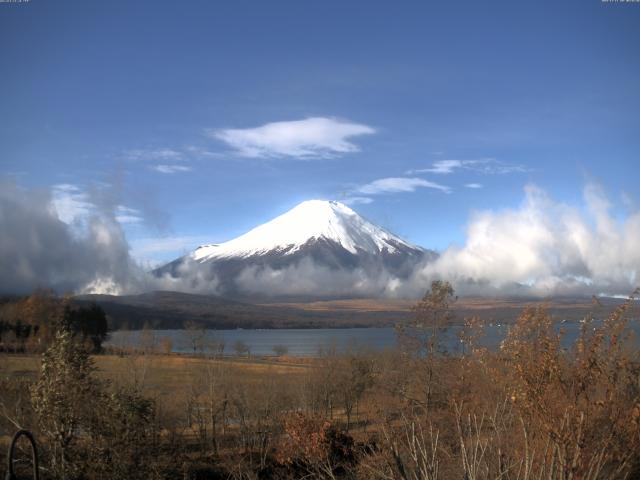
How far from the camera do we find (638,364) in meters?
12.2

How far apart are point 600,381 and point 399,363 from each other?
738 inches

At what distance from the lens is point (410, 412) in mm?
24719

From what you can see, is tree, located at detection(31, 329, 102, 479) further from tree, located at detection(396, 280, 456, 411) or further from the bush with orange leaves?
tree, located at detection(396, 280, 456, 411)

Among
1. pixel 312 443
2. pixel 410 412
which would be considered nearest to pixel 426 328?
pixel 410 412

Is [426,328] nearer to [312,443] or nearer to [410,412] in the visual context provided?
[410,412]

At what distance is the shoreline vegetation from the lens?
29.2 ft

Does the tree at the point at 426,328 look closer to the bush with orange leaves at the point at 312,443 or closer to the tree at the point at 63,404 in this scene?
the bush with orange leaves at the point at 312,443

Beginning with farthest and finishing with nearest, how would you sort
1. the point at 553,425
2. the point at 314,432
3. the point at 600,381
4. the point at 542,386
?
the point at 314,432 < the point at 600,381 < the point at 542,386 < the point at 553,425

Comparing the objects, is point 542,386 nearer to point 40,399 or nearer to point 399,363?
point 40,399

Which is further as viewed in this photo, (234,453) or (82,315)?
(82,315)

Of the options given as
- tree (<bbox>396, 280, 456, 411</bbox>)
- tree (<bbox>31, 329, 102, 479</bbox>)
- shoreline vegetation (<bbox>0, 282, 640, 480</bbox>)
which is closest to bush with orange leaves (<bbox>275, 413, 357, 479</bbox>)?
shoreline vegetation (<bbox>0, 282, 640, 480</bbox>)

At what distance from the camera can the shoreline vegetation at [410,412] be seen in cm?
890

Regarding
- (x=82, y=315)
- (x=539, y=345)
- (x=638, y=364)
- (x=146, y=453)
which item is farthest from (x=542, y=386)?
(x=82, y=315)

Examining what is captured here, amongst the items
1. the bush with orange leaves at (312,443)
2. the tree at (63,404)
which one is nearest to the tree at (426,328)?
the bush with orange leaves at (312,443)
